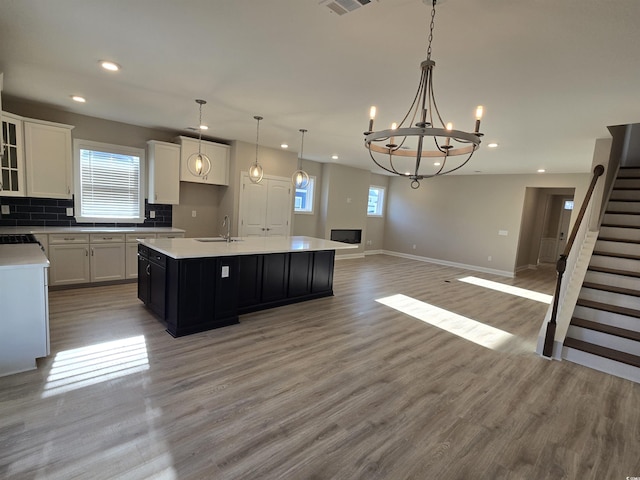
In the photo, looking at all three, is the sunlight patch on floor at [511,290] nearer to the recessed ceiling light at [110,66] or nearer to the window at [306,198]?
the window at [306,198]

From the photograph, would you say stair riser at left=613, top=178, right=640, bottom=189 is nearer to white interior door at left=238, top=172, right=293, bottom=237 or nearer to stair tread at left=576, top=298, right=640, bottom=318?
stair tread at left=576, top=298, right=640, bottom=318

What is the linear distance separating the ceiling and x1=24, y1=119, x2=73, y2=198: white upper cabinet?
383 millimetres

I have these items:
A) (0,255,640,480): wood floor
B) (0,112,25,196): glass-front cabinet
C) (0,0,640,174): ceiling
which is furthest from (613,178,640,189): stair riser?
(0,112,25,196): glass-front cabinet

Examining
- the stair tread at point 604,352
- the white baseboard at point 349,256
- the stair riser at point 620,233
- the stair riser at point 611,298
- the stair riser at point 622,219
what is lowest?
the white baseboard at point 349,256

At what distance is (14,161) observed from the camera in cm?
415

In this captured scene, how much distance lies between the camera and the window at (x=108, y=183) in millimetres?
5012

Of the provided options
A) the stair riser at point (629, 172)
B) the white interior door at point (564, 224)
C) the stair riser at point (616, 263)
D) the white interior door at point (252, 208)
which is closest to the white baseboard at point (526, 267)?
the white interior door at point (564, 224)

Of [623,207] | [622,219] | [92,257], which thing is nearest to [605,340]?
[622,219]

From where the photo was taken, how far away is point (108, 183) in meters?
5.27

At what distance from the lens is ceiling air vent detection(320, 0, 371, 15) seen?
1790 mm

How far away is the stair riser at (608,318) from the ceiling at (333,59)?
2112 mm

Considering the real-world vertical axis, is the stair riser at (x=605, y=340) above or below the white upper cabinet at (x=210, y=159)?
below

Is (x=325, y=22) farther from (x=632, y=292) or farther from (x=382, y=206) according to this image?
(x=382, y=206)

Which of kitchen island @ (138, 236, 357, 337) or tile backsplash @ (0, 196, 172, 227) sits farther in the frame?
tile backsplash @ (0, 196, 172, 227)
